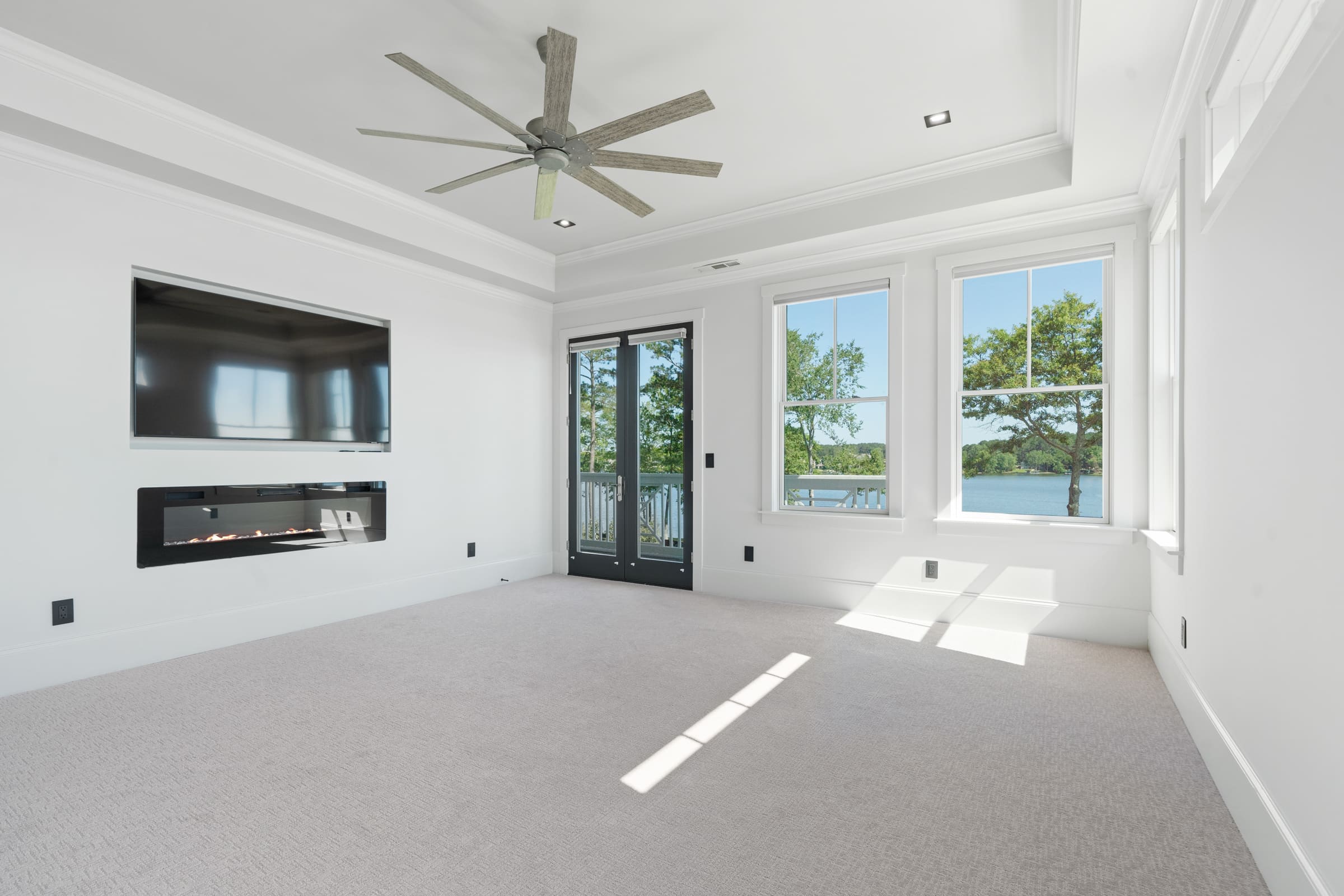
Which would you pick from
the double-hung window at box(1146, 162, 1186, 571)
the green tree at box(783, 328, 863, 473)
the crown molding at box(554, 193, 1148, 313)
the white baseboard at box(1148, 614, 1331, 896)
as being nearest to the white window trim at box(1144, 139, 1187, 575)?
the double-hung window at box(1146, 162, 1186, 571)


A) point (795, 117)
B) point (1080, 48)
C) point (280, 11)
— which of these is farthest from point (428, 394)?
point (1080, 48)

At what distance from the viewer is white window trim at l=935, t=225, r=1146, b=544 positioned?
3.81m

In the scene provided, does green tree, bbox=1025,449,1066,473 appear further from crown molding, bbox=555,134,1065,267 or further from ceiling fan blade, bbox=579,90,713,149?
ceiling fan blade, bbox=579,90,713,149

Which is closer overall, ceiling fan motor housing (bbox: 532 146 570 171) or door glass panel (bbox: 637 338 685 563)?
ceiling fan motor housing (bbox: 532 146 570 171)

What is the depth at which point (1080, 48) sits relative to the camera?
247cm

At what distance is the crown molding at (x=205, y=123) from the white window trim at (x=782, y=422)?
7.94 feet

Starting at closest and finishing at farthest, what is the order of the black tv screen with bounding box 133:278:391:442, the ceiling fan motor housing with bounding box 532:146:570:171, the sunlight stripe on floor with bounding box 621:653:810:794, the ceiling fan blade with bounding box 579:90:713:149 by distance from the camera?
1. the sunlight stripe on floor with bounding box 621:653:810:794
2. the ceiling fan blade with bounding box 579:90:713:149
3. the ceiling fan motor housing with bounding box 532:146:570:171
4. the black tv screen with bounding box 133:278:391:442

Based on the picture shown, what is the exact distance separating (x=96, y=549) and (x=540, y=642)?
7.66 feet

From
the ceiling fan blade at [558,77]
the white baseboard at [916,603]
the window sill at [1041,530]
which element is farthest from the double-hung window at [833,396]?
the ceiling fan blade at [558,77]

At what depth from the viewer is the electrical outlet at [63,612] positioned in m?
3.18

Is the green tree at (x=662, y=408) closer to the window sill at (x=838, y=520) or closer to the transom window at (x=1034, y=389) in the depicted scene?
the window sill at (x=838, y=520)

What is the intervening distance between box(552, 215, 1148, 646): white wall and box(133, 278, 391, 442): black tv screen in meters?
2.14

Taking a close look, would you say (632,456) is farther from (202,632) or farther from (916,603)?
(202,632)

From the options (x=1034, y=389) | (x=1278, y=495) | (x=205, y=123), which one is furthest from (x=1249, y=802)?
(x=205, y=123)
